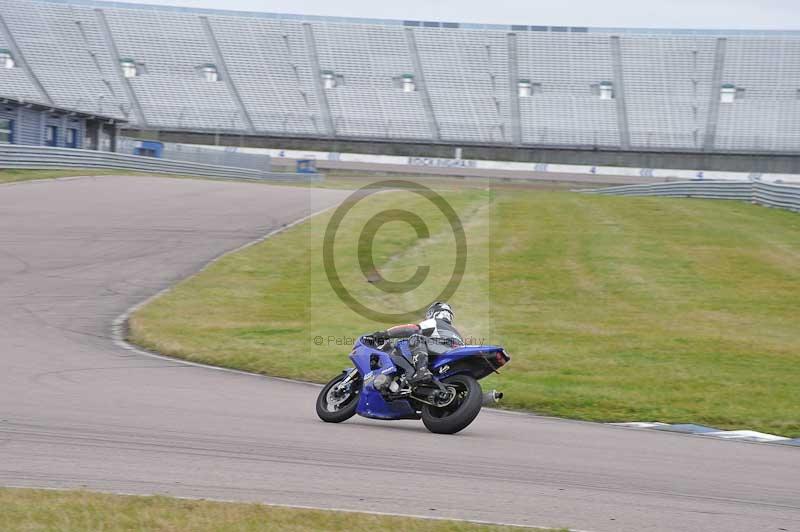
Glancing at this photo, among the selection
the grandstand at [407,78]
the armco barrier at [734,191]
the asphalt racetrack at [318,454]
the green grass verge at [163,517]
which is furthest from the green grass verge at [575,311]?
the grandstand at [407,78]

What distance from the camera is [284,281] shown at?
1995 centimetres

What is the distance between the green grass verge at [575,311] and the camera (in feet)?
40.5

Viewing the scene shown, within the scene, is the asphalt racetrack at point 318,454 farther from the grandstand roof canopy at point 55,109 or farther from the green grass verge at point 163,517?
the grandstand roof canopy at point 55,109

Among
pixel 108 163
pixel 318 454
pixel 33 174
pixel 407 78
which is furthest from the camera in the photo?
pixel 407 78

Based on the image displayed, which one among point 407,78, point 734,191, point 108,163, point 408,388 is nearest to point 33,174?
point 108,163

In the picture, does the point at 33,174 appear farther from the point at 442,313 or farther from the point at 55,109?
the point at 442,313

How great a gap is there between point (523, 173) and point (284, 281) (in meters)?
43.4

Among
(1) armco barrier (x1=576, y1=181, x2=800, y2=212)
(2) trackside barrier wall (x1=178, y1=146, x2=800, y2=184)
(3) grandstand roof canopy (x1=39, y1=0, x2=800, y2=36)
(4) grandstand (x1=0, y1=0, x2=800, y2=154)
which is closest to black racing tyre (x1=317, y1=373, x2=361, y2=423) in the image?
(1) armco barrier (x1=576, y1=181, x2=800, y2=212)

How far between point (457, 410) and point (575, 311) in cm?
891

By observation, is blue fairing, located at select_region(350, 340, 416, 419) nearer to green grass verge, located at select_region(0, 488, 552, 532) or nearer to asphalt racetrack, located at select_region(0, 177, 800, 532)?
asphalt racetrack, located at select_region(0, 177, 800, 532)

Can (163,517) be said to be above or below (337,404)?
above

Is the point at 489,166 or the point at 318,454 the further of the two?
the point at 489,166

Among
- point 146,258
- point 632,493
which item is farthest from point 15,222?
point 632,493

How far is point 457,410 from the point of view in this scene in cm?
895
